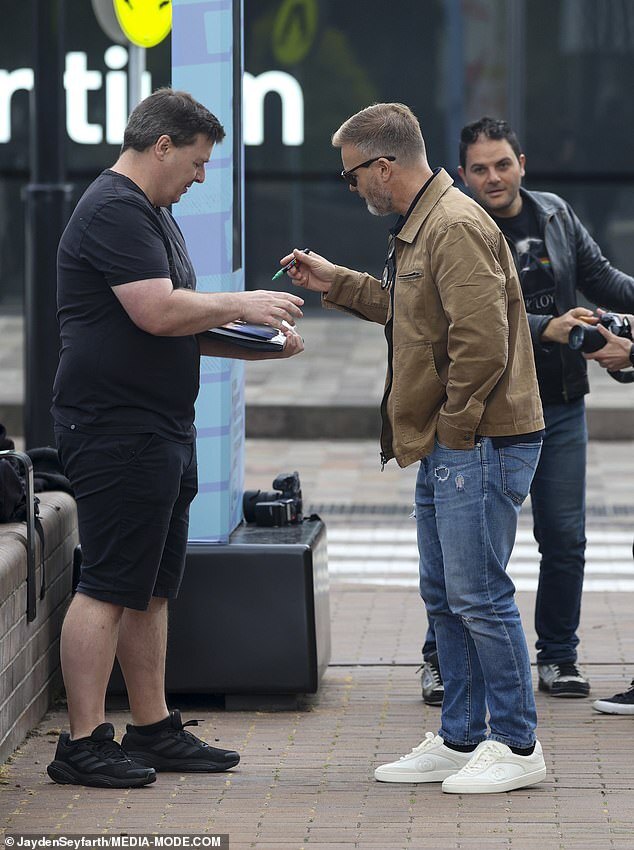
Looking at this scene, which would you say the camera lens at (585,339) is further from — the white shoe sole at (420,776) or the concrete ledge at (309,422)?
the concrete ledge at (309,422)

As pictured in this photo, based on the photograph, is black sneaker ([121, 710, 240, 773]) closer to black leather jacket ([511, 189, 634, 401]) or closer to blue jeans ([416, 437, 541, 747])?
blue jeans ([416, 437, 541, 747])

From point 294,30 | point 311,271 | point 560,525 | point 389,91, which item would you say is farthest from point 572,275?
point 294,30

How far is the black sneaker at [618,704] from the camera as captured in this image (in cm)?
525

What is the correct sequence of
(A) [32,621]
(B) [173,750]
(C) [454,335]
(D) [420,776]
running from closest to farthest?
(C) [454,335] → (D) [420,776] → (B) [173,750] → (A) [32,621]

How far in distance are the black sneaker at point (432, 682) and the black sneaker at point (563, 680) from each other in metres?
0.39

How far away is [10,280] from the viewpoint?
1619cm

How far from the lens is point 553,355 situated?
539 centimetres

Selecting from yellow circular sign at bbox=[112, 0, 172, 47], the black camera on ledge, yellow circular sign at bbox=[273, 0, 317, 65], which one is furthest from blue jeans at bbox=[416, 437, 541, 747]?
yellow circular sign at bbox=[273, 0, 317, 65]

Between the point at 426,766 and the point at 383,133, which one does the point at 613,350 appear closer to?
the point at 383,133

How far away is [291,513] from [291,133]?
10.6 m

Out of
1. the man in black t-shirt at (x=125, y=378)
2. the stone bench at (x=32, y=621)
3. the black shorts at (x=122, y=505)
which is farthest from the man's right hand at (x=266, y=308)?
the stone bench at (x=32, y=621)

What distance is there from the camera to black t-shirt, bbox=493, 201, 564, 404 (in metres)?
5.39

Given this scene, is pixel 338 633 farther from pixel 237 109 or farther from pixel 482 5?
pixel 482 5

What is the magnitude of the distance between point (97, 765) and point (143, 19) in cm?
479
